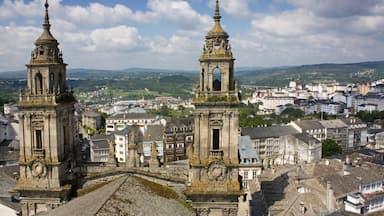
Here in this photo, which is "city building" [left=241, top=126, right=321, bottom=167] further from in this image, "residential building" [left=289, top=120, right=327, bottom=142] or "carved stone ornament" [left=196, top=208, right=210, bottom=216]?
"carved stone ornament" [left=196, top=208, right=210, bottom=216]

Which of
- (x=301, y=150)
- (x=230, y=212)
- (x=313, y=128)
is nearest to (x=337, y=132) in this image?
(x=313, y=128)

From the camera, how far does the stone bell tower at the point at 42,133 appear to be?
34688mm

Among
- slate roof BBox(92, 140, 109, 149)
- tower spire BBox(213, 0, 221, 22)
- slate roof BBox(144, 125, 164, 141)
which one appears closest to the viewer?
tower spire BBox(213, 0, 221, 22)

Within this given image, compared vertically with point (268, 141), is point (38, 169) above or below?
above

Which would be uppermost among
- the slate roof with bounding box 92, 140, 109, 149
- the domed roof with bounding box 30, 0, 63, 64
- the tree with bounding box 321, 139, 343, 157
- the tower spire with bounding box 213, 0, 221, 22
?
the tower spire with bounding box 213, 0, 221, 22

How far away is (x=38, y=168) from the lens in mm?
35094

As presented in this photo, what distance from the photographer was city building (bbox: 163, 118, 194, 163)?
10294 cm

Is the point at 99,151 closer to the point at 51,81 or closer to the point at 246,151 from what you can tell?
the point at 246,151

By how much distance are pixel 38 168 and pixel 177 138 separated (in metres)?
70.9

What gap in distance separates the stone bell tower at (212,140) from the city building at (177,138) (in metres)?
66.9

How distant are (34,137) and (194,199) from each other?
15.5m

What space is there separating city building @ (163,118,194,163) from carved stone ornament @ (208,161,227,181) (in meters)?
67.1

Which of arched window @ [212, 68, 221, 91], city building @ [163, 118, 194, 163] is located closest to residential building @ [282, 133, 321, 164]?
city building @ [163, 118, 194, 163]

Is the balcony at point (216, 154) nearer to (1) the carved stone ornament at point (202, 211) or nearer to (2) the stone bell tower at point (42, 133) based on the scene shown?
(1) the carved stone ornament at point (202, 211)
